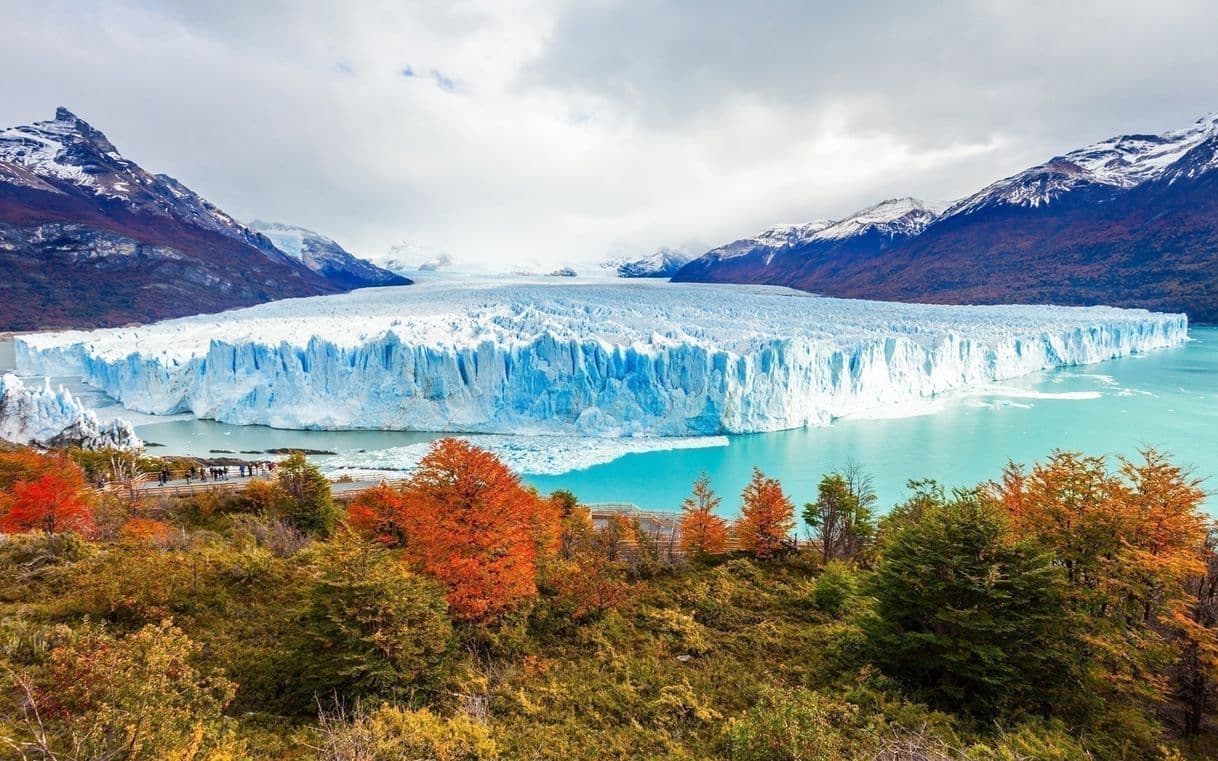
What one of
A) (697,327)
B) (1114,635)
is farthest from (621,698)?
(697,327)

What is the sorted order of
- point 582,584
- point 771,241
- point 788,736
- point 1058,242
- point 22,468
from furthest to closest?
point 771,241
point 1058,242
point 22,468
point 582,584
point 788,736

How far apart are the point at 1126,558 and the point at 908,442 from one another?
18.5 m

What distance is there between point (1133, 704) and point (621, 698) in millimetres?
4892

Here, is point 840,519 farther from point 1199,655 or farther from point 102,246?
point 102,246

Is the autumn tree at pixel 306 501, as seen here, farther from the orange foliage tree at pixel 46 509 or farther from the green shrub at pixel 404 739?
the green shrub at pixel 404 739

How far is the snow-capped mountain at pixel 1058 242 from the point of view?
212 feet

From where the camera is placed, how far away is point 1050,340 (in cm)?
3581

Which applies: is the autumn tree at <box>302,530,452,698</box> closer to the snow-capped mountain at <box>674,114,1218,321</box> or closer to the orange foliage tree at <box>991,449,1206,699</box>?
the orange foliage tree at <box>991,449,1206,699</box>

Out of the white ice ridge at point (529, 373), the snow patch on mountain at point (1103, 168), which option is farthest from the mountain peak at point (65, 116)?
the snow patch on mountain at point (1103, 168)

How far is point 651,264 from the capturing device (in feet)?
484

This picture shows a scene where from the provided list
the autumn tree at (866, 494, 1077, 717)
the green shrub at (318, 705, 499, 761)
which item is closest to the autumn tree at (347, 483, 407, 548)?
the green shrub at (318, 705, 499, 761)

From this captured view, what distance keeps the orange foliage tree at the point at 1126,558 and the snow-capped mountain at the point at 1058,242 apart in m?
73.8

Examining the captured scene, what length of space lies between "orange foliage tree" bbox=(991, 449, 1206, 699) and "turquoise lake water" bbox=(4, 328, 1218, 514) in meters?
11.0

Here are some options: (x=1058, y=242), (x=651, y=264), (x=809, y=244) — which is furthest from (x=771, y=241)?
(x=1058, y=242)
